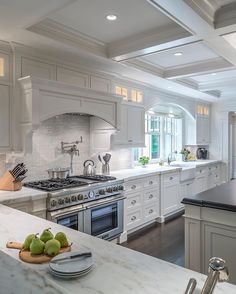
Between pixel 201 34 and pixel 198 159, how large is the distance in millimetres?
4949

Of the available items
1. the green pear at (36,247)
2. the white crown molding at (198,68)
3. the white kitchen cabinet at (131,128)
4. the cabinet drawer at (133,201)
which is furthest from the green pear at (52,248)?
the white crown molding at (198,68)

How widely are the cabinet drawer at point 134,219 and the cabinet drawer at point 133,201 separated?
99 millimetres

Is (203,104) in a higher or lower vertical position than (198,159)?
higher

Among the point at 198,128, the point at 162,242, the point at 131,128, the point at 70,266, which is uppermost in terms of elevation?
the point at 198,128

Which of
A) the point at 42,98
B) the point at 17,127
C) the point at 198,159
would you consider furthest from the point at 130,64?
the point at 198,159

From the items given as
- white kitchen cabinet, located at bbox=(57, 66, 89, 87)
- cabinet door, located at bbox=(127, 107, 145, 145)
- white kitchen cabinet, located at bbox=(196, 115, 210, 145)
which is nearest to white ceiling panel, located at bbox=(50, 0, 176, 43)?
white kitchen cabinet, located at bbox=(57, 66, 89, 87)

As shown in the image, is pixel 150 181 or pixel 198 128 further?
pixel 198 128

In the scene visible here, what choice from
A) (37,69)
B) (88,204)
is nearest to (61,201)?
(88,204)

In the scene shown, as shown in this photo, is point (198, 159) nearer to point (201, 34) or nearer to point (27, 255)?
point (201, 34)

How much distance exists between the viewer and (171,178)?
4977mm

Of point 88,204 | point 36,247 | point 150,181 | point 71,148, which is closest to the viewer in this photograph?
point 36,247

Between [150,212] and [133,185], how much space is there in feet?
2.47

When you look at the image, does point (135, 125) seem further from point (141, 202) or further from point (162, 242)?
point (162, 242)

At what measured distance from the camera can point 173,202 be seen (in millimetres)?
5078
